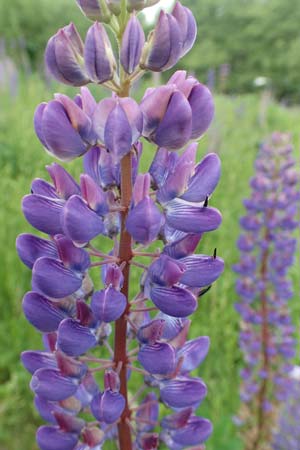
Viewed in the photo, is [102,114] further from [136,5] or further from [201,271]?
[201,271]

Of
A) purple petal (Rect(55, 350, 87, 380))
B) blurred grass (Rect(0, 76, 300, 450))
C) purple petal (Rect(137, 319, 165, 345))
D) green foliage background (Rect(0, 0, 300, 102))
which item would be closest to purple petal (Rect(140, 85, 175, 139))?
purple petal (Rect(137, 319, 165, 345))

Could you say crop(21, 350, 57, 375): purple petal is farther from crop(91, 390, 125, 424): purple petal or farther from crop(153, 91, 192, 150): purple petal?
crop(153, 91, 192, 150): purple petal

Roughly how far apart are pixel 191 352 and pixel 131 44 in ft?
2.07

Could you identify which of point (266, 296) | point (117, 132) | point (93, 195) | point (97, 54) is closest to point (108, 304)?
point (93, 195)

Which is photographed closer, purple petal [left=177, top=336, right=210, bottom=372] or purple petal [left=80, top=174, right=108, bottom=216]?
purple petal [left=80, top=174, right=108, bottom=216]

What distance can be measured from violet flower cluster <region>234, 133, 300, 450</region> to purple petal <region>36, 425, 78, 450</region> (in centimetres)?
155

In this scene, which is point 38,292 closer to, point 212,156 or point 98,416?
point 98,416

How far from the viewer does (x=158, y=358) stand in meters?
1.04

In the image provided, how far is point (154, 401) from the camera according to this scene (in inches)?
47.2

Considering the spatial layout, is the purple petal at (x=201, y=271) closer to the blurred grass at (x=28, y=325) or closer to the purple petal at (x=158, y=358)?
the purple petal at (x=158, y=358)

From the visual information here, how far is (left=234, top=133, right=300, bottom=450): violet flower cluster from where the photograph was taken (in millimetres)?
2529

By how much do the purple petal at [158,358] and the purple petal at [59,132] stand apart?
402mm

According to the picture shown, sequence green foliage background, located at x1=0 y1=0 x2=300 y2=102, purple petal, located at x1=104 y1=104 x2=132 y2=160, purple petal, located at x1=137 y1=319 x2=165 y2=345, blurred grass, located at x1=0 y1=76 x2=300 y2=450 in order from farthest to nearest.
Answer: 1. green foliage background, located at x1=0 y1=0 x2=300 y2=102
2. blurred grass, located at x1=0 y1=76 x2=300 y2=450
3. purple petal, located at x1=137 y1=319 x2=165 y2=345
4. purple petal, located at x1=104 y1=104 x2=132 y2=160

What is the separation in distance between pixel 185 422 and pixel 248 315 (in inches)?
55.8
